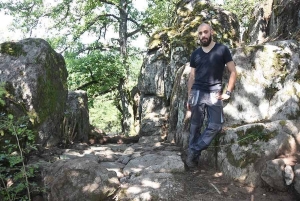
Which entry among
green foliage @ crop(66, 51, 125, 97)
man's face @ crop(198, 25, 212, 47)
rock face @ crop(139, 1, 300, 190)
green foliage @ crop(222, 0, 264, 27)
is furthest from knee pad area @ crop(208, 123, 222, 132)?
green foliage @ crop(222, 0, 264, 27)

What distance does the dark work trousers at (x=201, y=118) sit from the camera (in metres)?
4.66

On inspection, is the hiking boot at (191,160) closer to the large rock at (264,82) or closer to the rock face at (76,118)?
the large rock at (264,82)

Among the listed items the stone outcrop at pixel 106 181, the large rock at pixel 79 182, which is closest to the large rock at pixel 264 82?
the stone outcrop at pixel 106 181

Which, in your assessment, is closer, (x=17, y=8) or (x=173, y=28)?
(x=173, y=28)

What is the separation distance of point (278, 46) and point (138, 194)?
15.9 ft

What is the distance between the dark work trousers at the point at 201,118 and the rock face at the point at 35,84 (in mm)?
3679

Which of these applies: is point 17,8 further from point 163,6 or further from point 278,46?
point 278,46

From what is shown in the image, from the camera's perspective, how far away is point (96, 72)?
630 inches

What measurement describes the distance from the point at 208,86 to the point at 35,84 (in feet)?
14.1

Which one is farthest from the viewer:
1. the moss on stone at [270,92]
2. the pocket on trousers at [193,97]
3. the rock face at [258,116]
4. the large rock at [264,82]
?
the moss on stone at [270,92]

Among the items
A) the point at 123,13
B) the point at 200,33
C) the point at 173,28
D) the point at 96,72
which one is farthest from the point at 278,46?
the point at 123,13

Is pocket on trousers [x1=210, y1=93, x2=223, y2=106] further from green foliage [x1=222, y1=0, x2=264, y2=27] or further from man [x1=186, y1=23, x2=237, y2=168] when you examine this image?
green foliage [x1=222, y1=0, x2=264, y2=27]

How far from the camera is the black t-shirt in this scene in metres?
4.62

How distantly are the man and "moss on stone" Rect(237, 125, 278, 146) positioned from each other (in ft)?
1.65
